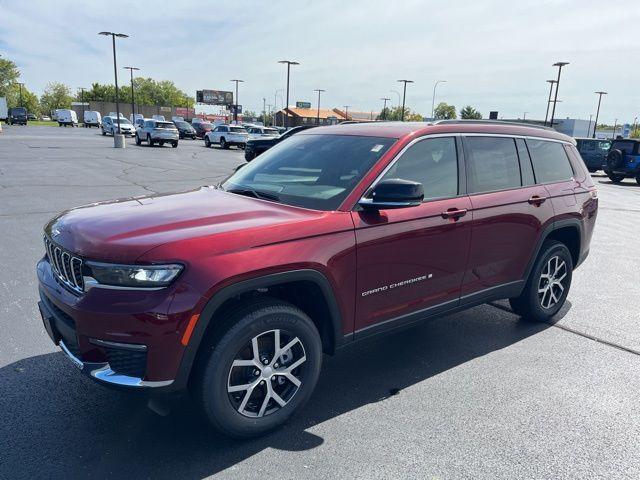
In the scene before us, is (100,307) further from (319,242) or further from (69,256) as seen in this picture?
(319,242)

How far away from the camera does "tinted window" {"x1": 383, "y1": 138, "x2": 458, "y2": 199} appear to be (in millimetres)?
3480

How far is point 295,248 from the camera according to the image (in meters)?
2.80

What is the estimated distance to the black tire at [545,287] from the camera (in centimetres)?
459

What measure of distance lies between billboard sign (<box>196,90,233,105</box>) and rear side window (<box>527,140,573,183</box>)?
110 metres

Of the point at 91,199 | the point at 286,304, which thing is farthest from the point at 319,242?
the point at 91,199

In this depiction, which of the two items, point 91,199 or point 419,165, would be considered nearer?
point 419,165

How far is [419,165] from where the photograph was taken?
3.58 m

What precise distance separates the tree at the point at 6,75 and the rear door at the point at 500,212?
119 metres

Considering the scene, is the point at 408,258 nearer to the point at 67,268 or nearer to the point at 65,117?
the point at 67,268

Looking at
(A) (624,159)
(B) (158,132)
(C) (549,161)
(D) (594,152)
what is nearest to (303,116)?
(B) (158,132)

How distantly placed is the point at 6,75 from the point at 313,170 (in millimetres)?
121826

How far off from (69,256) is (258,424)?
1.41 metres

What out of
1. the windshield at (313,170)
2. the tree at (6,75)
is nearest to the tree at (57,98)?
the tree at (6,75)

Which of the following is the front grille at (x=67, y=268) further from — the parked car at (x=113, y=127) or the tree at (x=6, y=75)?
the tree at (x=6, y=75)
